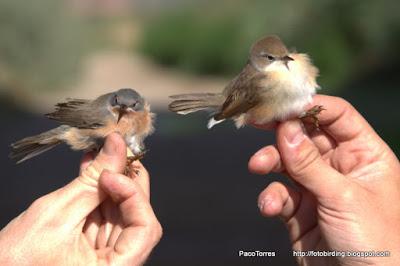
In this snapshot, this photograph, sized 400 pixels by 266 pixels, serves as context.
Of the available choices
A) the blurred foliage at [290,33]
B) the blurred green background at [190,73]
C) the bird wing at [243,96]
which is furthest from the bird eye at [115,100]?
the blurred foliage at [290,33]

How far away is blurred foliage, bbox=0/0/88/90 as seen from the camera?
1795cm

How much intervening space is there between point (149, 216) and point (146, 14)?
2702 centimetres

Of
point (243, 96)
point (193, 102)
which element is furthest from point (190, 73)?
point (243, 96)

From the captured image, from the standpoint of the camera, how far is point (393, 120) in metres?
13.7

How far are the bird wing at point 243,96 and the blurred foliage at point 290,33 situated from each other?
11.6 meters

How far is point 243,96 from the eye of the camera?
12.4 feet

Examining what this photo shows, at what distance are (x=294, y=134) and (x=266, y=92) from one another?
0.35 m

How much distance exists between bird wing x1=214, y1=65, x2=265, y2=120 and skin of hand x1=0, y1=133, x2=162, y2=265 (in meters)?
0.86

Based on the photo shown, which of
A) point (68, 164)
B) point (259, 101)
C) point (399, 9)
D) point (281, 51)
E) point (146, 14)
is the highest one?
point (146, 14)

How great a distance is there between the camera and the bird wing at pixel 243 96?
373cm

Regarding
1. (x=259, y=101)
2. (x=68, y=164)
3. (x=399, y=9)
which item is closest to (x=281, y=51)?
(x=259, y=101)

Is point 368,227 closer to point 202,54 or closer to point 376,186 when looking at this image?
point 376,186

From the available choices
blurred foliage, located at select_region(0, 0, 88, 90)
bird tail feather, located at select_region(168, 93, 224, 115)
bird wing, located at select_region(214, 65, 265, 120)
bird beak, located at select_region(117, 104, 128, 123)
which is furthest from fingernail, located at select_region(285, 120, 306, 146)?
blurred foliage, located at select_region(0, 0, 88, 90)

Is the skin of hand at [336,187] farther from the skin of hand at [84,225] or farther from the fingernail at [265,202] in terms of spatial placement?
the skin of hand at [84,225]
